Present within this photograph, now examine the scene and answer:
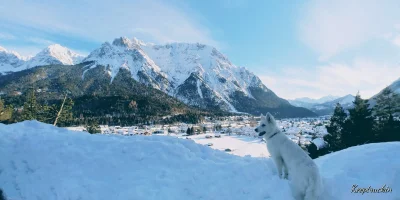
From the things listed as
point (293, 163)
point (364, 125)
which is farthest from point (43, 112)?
point (293, 163)

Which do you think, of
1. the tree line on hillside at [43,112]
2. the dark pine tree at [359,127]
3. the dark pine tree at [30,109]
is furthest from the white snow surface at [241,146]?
the dark pine tree at [30,109]

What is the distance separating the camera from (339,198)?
643cm

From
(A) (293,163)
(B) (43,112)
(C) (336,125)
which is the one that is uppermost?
(C) (336,125)

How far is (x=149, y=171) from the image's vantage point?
8289mm

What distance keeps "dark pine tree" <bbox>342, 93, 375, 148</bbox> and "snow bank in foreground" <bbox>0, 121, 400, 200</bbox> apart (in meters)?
24.4

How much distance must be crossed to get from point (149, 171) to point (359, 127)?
29.9 metres

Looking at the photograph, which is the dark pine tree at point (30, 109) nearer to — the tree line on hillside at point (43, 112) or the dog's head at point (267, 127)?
the tree line on hillside at point (43, 112)

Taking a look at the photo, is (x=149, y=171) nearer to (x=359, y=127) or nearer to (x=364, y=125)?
(x=359, y=127)

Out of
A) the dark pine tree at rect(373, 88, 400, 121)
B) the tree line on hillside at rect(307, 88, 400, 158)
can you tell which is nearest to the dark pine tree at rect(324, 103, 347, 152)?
the tree line on hillside at rect(307, 88, 400, 158)

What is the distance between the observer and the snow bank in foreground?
704 cm

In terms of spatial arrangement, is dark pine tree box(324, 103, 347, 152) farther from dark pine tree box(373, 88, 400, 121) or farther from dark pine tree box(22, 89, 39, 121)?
dark pine tree box(22, 89, 39, 121)

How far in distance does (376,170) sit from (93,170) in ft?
28.3

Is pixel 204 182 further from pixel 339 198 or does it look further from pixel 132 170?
pixel 339 198

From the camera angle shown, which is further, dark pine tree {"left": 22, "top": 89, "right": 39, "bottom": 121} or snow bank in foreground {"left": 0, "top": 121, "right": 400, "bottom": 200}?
dark pine tree {"left": 22, "top": 89, "right": 39, "bottom": 121}
